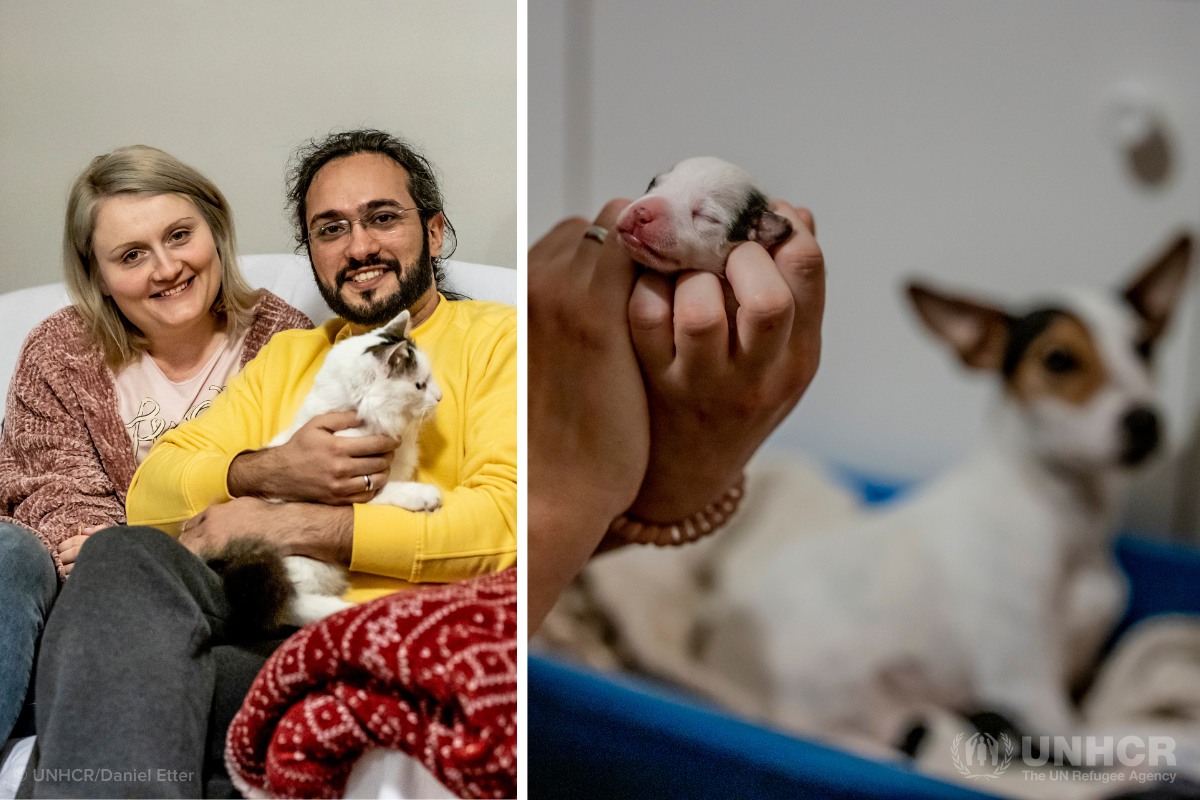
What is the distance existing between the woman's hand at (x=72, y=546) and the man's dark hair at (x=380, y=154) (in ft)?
1.35

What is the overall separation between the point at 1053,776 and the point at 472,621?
0.65m

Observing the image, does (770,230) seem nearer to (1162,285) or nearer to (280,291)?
(1162,285)

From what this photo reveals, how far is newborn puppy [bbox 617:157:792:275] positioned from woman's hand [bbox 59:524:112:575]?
0.72m

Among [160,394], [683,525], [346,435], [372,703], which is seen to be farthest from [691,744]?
[160,394]

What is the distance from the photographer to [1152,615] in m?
0.83

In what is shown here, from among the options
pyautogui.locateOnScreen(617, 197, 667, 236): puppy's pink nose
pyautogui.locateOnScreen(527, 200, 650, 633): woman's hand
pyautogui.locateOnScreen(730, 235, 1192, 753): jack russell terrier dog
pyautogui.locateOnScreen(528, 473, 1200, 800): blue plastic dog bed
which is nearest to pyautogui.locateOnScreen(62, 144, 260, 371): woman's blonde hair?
pyautogui.locateOnScreen(527, 200, 650, 633): woman's hand

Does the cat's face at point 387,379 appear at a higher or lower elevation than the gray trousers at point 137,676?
higher

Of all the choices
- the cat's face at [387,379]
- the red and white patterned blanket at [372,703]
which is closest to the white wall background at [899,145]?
the cat's face at [387,379]

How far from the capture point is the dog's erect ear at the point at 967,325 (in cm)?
87

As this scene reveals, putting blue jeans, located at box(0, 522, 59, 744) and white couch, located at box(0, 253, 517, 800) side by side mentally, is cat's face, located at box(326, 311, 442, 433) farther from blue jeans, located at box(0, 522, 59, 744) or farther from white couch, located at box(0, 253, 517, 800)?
blue jeans, located at box(0, 522, 59, 744)

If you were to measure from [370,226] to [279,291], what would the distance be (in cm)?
14

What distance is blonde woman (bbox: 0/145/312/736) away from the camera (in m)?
0.97

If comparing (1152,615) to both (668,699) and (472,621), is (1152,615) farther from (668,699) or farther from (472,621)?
(472,621)

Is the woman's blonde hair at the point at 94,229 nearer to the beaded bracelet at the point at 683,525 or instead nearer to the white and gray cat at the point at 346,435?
the white and gray cat at the point at 346,435
